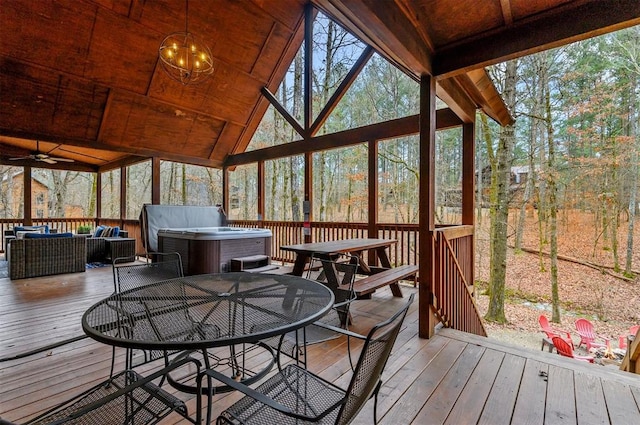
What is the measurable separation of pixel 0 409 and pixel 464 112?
4.96m

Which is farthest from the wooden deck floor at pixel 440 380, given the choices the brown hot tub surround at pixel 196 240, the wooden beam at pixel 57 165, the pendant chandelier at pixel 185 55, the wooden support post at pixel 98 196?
the wooden support post at pixel 98 196

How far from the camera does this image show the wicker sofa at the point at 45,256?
4.86 meters

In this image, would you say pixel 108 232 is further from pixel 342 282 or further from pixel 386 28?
pixel 386 28

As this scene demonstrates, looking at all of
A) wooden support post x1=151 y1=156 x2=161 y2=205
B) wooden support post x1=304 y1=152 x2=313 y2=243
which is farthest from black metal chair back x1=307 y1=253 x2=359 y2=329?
wooden support post x1=151 y1=156 x2=161 y2=205

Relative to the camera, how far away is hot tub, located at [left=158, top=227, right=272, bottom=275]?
498 cm

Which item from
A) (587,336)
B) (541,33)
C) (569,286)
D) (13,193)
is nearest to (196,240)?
(541,33)

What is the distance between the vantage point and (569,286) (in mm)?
7449

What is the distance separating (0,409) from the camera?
1.74 meters

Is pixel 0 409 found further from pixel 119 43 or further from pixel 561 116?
pixel 561 116

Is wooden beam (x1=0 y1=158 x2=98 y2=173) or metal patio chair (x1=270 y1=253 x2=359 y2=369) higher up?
wooden beam (x1=0 y1=158 x2=98 y2=173)

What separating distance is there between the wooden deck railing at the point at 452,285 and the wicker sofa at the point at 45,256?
6005 millimetres

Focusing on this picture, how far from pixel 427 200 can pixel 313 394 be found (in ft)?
7.08

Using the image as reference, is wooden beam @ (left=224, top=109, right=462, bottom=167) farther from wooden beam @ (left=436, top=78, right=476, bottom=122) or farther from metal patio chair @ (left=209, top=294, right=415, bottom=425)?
metal patio chair @ (left=209, top=294, right=415, bottom=425)

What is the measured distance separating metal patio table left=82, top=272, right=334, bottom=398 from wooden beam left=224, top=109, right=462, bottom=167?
11.9 feet
